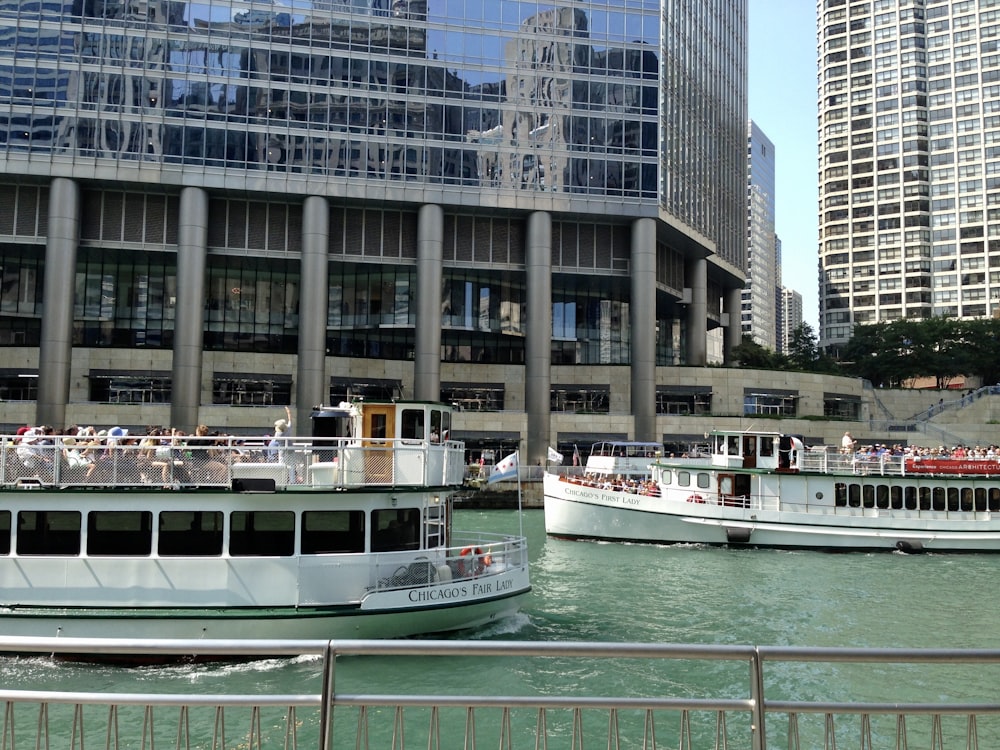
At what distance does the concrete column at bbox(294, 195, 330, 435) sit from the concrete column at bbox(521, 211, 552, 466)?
15353 mm

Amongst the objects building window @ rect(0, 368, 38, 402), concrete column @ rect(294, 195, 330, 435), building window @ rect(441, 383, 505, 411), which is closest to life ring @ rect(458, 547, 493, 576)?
concrete column @ rect(294, 195, 330, 435)

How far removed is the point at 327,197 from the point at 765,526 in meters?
40.1

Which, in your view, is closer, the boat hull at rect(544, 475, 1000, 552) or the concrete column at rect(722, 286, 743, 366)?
the boat hull at rect(544, 475, 1000, 552)

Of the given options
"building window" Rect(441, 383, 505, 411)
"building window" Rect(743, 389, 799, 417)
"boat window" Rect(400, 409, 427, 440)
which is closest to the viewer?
"boat window" Rect(400, 409, 427, 440)

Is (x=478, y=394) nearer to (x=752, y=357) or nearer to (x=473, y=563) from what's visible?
(x=752, y=357)

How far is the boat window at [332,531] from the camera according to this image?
60.4 ft

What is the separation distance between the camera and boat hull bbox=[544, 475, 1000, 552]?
37.8 metres

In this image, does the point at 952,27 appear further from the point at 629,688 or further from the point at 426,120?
the point at 629,688

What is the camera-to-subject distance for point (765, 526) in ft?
125

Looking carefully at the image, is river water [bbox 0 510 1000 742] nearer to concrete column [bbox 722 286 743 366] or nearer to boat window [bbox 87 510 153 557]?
boat window [bbox 87 510 153 557]

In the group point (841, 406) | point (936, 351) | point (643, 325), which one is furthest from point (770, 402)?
point (936, 351)

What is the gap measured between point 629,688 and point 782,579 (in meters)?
15.5

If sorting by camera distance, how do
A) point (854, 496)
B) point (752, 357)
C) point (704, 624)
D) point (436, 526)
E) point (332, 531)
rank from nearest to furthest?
1. point (332, 531)
2. point (436, 526)
3. point (704, 624)
4. point (854, 496)
5. point (752, 357)

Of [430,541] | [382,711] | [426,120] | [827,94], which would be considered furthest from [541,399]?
[827,94]
